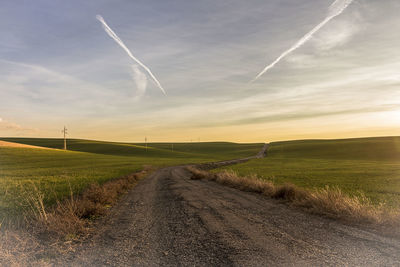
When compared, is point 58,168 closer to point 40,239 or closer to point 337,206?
point 40,239

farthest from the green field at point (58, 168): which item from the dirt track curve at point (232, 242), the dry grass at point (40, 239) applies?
the dirt track curve at point (232, 242)

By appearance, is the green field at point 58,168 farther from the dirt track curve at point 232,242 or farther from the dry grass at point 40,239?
the dirt track curve at point 232,242

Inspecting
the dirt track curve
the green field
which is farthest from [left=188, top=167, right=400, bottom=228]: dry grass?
the green field

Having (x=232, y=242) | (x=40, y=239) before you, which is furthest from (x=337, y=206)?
(x=40, y=239)

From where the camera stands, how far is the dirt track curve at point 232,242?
219 inches

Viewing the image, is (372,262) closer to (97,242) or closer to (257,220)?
(257,220)

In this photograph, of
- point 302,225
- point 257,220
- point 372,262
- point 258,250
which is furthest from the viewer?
point 257,220

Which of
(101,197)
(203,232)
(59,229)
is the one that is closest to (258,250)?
(203,232)

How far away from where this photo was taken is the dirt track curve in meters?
5.57

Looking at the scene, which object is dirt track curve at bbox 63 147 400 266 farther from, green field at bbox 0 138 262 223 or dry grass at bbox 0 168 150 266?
green field at bbox 0 138 262 223

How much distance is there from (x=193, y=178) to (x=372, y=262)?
2354 centimetres

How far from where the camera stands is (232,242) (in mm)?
6656

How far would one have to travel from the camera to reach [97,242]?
7062 mm

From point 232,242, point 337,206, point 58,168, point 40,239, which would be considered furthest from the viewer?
point 58,168
